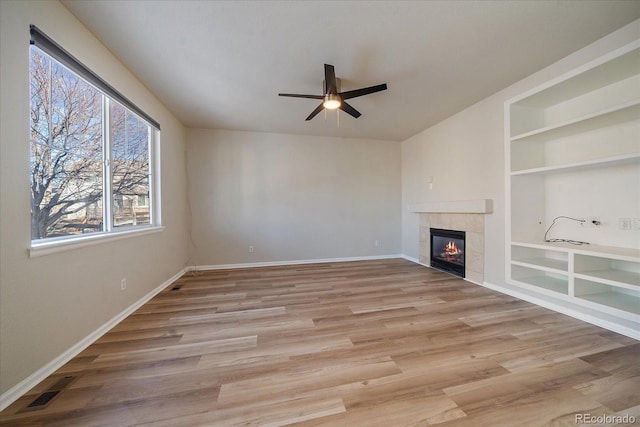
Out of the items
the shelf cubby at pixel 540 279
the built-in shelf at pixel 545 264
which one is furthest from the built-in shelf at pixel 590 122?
the shelf cubby at pixel 540 279

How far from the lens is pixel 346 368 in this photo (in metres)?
1.55

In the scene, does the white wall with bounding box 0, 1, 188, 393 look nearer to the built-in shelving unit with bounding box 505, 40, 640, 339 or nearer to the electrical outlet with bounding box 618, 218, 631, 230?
the built-in shelving unit with bounding box 505, 40, 640, 339

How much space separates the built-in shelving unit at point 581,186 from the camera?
6.53ft

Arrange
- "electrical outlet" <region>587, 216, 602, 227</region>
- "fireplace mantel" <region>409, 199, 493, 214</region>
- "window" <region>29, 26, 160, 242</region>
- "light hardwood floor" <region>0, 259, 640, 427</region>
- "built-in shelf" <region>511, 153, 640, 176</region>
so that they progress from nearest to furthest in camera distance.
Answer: "light hardwood floor" <region>0, 259, 640, 427</region>, "window" <region>29, 26, 160, 242</region>, "built-in shelf" <region>511, 153, 640, 176</region>, "electrical outlet" <region>587, 216, 602, 227</region>, "fireplace mantel" <region>409, 199, 493, 214</region>

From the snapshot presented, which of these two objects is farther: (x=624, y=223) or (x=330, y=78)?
(x=330, y=78)

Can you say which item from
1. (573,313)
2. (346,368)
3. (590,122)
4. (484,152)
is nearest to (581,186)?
(590,122)

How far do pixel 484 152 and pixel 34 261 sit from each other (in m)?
4.63

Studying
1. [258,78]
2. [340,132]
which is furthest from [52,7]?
[340,132]

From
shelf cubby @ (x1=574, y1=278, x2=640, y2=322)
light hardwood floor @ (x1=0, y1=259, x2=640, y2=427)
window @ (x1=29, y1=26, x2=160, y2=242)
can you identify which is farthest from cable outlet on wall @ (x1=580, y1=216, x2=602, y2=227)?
window @ (x1=29, y1=26, x2=160, y2=242)

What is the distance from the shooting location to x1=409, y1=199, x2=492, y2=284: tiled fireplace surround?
3174mm

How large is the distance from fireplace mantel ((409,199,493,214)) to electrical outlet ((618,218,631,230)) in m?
1.06

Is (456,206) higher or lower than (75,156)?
lower

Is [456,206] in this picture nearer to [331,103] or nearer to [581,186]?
[581,186]

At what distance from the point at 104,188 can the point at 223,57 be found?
1.72m
